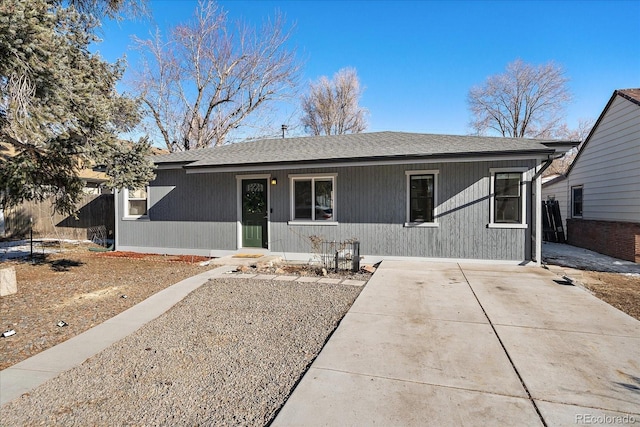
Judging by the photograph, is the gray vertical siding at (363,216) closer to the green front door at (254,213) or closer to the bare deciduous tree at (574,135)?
the green front door at (254,213)

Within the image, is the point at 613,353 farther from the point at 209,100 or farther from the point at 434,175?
the point at 209,100

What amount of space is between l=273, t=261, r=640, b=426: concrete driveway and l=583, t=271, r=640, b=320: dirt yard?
16.4 inches

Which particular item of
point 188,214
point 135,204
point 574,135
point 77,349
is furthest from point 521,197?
point 574,135

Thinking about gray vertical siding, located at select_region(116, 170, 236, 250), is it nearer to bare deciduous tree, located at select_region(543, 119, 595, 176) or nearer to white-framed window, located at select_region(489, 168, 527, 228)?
white-framed window, located at select_region(489, 168, 527, 228)

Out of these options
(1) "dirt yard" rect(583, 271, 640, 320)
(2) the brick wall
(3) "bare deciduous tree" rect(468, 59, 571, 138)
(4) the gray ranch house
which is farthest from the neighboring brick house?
(3) "bare deciduous tree" rect(468, 59, 571, 138)

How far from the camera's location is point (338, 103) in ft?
88.0

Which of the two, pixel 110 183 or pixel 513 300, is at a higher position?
pixel 110 183

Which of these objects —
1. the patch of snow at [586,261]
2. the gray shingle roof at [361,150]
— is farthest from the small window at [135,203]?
the patch of snow at [586,261]

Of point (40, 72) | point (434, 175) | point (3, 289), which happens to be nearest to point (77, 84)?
point (40, 72)

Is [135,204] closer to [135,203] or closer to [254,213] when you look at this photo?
[135,203]

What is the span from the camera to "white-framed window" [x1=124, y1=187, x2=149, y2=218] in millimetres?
10789

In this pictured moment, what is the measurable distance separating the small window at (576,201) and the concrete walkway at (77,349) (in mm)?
13895

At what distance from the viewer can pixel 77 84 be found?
5.02 meters

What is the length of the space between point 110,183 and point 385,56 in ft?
47.4
